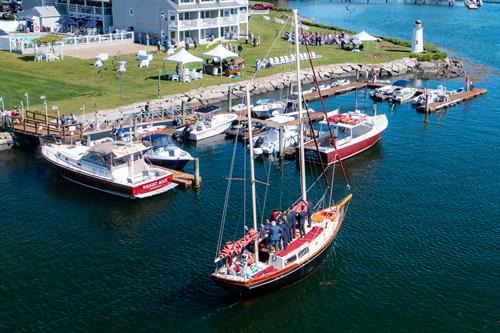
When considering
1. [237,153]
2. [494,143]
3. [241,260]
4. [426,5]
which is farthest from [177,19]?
[426,5]

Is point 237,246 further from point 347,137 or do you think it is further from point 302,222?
point 347,137

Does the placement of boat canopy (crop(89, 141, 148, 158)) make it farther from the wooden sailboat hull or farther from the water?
the wooden sailboat hull

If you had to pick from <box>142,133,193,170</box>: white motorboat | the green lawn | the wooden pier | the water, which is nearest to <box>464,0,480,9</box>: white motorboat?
the green lawn

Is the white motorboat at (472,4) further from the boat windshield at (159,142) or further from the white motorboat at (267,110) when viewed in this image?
the boat windshield at (159,142)

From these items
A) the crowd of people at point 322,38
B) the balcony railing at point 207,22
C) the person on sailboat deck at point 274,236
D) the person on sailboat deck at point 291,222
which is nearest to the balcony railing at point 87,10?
the balcony railing at point 207,22

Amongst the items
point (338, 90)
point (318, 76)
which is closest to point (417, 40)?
point (318, 76)

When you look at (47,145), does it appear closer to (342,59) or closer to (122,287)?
(122,287)
